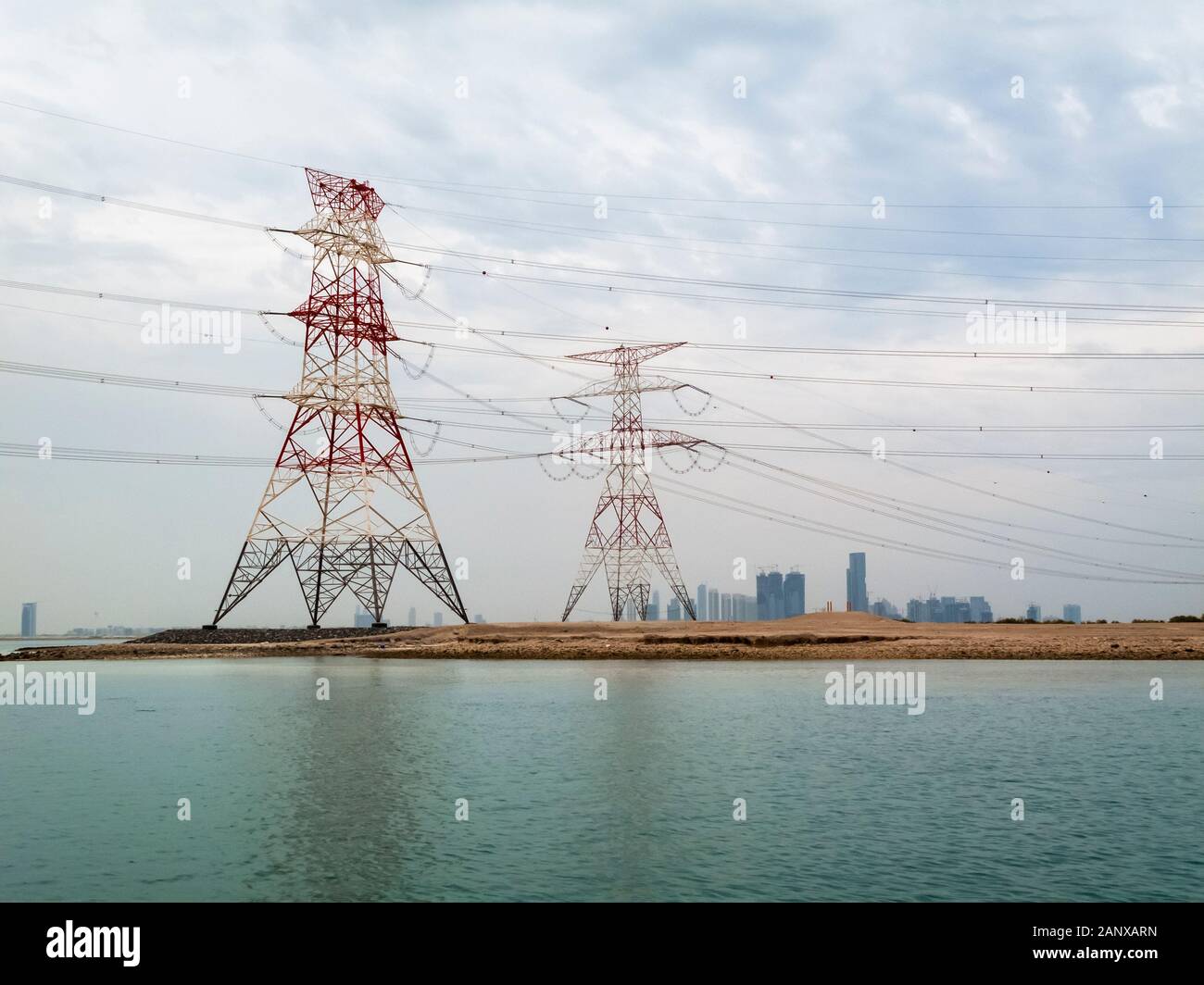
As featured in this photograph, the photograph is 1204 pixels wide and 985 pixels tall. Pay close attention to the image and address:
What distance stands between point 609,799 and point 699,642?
52.5 metres

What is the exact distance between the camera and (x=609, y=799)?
20.2 m

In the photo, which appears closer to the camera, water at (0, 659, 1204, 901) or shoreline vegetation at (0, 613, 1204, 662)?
water at (0, 659, 1204, 901)

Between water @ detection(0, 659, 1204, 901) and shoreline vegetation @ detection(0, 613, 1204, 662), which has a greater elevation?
water @ detection(0, 659, 1204, 901)

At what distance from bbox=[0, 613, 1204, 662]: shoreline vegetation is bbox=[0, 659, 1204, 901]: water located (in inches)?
1078

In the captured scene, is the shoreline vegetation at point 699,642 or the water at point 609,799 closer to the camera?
the water at point 609,799

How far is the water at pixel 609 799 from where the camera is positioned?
14.6 meters

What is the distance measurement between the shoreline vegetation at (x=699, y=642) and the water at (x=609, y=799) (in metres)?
27.4

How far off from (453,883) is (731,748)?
13886mm

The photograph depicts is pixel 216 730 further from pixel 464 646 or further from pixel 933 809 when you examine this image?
pixel 464 646

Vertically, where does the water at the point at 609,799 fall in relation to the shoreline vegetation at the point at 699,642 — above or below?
above

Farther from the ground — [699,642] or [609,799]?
[609,799]

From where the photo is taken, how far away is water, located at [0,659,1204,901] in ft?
47.9
